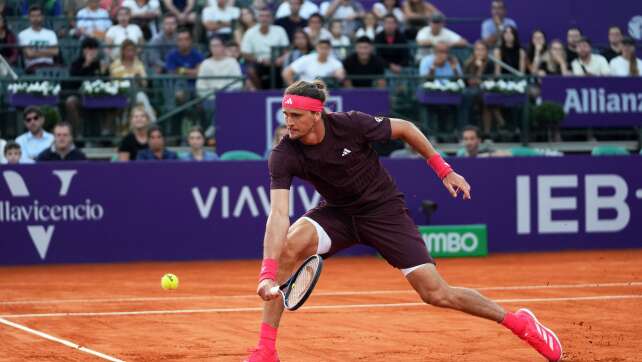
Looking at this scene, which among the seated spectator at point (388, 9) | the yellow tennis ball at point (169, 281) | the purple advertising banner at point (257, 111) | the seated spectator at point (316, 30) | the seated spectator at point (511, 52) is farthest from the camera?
the seated spectator at point (388, 9)

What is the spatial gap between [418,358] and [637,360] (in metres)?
1.38

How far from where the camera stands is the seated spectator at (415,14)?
1870cm

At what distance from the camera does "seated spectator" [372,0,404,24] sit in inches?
741

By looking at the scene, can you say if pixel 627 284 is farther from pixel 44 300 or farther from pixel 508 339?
pixel 44 300

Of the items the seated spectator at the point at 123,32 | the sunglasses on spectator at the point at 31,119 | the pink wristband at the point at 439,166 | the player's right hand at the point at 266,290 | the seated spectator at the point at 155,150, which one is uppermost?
the seated spectator at the point at 123,32

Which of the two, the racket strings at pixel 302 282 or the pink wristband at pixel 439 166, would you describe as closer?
the racket strings at pixel 302 282

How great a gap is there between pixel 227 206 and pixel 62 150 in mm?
2132

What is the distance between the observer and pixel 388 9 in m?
19.0

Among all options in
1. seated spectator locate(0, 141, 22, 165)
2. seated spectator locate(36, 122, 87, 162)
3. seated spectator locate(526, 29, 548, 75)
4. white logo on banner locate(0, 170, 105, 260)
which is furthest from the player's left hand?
seated spectator locate(526, 29, 548, 75)

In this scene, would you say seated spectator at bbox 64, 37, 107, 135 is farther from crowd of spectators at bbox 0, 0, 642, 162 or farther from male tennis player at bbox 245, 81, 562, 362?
male tennis player at bbox 245, 81, 562, 362

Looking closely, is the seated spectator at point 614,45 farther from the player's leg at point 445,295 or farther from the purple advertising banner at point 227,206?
the player's leg at point 445,295

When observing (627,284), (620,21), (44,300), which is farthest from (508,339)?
(620,21)

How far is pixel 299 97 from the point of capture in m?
6.76

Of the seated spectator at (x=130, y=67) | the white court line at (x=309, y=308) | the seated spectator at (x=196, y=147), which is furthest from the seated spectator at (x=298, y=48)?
the white court line at (x=309, y=308)
